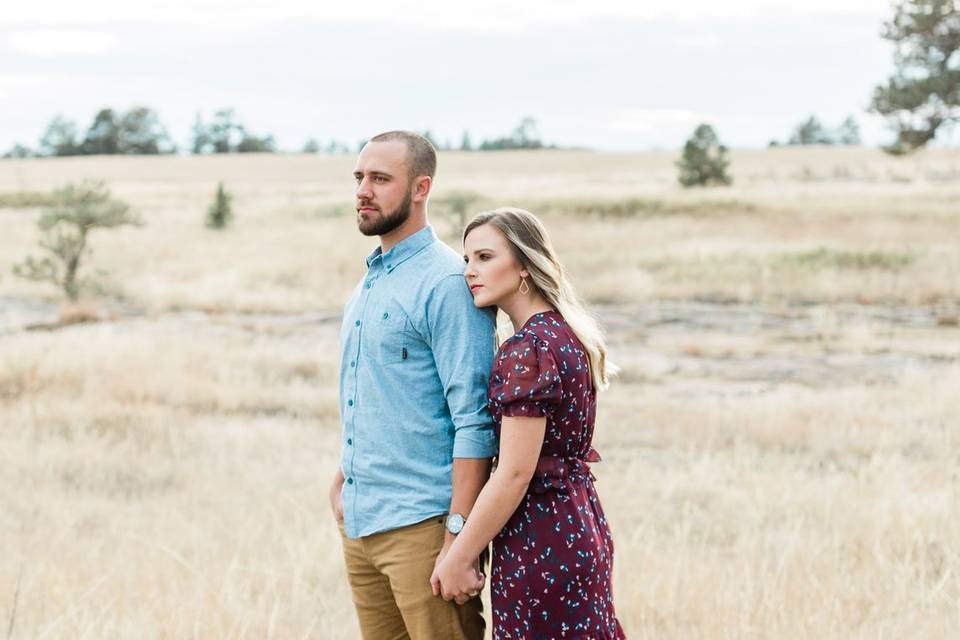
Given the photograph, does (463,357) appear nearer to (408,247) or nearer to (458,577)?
(408,247)

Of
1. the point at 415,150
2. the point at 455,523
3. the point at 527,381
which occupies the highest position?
the point at 415,150

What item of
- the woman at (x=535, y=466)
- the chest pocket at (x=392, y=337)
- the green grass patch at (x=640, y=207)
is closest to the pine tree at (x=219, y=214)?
the green grass patch at (x=640, y=207)

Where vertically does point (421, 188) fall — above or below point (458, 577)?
above

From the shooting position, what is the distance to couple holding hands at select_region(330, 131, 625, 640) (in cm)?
279

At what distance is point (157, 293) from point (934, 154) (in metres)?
50.5

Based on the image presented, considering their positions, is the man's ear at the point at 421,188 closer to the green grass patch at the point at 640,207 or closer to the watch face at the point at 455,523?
the watch face at the point at 455,523

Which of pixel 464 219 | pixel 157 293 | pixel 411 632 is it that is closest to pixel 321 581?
pixel 411 632

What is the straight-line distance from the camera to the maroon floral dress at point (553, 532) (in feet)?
9.16

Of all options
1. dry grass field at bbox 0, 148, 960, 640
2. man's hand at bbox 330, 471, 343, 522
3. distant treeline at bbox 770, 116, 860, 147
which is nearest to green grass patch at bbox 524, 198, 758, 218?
dry grass field at bbox 0, 148, 960, 640

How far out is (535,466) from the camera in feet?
9.07

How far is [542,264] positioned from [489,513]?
69cm

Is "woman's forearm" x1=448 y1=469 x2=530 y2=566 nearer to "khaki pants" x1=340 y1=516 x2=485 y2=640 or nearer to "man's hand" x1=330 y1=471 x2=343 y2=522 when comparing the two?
"khaki pants" x1=340 y1=516 x2=485 y2=640

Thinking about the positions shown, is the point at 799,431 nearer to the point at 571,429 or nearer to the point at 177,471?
the point at 177,471

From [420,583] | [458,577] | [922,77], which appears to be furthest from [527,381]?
[922,77]
